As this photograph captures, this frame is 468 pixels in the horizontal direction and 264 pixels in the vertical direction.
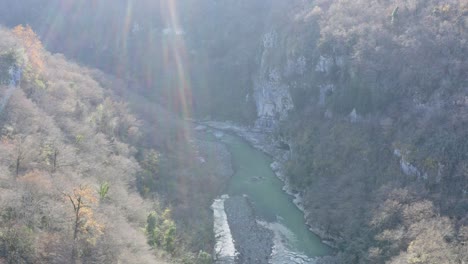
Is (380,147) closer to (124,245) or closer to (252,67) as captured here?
(124,245)

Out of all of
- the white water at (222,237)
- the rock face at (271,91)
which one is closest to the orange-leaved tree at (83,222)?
the white water at (222,237)

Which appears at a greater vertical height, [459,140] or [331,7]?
[331,7]

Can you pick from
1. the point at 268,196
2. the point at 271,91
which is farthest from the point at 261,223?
the point at 271,91

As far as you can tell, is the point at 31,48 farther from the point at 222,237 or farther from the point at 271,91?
the point at 271,91

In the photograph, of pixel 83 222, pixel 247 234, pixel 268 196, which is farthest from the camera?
pixel 268 196

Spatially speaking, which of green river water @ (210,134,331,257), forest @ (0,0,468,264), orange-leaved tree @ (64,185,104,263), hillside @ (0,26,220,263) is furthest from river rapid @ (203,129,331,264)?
orange-leaved tree @ (64,185,104,263)

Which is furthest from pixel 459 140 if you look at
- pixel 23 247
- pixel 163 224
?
pixel 23 247

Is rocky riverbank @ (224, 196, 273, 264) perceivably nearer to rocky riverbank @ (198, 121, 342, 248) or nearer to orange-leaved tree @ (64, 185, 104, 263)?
rocky riverbank @ (198, 121, 342, 248)
